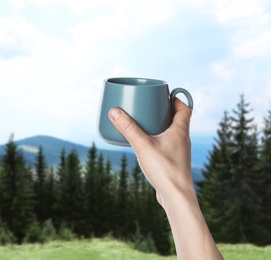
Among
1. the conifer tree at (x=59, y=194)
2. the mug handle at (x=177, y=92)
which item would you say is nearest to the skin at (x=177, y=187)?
the mug handle at (x=177, y=92)

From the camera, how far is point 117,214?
13.0 metres

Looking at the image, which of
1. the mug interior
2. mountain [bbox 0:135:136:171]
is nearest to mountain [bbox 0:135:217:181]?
mountain [bbox 0:135:136:171]

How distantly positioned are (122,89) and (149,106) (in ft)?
0.25

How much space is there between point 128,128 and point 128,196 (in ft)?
38.6

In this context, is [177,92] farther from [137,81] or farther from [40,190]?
[40,190]

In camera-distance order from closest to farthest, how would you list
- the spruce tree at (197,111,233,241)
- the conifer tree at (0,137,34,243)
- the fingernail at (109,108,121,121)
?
1. the fingernail at (109,108,121,121)
2. the conifer tree at (0,137,34,243)
3. the spruce tree at (197,111,233,241)

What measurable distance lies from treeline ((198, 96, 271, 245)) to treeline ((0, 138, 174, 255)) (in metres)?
1.48

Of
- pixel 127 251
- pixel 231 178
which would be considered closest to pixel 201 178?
pixel 231 178

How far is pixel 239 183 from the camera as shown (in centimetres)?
1385

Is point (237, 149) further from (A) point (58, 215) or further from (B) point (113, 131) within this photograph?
(B) point (113, 131)

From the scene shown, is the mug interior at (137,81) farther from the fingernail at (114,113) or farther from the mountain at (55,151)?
the mountain at (55,151)

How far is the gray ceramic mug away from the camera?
1438 millimetres

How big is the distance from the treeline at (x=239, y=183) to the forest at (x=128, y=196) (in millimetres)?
22

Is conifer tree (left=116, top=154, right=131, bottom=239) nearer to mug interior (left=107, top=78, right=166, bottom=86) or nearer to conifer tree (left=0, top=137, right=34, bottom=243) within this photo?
conifer tree (left=0, top=137, right=34, bottom=243)
